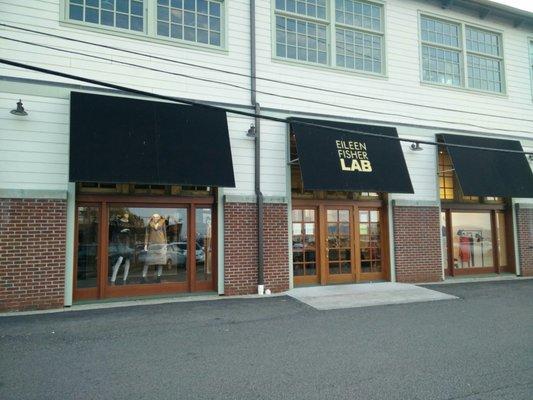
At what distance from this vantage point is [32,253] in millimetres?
7961

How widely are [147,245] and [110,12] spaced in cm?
525

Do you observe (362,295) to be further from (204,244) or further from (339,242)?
(204,244)

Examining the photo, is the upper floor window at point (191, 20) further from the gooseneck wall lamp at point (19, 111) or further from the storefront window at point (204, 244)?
the storefront window at point (204, 244)

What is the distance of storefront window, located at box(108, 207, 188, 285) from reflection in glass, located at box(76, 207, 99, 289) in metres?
0.30

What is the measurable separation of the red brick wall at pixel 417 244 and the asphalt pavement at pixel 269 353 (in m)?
2.68

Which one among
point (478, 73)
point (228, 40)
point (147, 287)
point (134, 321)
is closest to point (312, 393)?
point (134, 321)

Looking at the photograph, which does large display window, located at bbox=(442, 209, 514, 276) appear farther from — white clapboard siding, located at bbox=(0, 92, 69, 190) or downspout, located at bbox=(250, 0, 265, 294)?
white clapboard siding, located at bbox=(0, 92, 69, 190)

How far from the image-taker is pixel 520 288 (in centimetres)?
1080

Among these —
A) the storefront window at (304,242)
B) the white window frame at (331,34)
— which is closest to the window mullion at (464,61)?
the white window frame at (331,34)

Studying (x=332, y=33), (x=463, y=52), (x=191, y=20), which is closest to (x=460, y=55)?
(x=463, y=52)

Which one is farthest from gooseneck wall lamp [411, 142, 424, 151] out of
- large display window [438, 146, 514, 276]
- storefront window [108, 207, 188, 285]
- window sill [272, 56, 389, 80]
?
storefront window [108, 207, 188, 285]

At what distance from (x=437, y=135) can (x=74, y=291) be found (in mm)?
10329

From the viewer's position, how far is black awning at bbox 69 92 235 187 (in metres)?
7.92

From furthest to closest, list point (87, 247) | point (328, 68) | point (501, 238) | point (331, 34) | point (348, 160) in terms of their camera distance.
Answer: point (501, 238), point (331, 34), point (328, 68), point (348, 160), point (87, 247)
